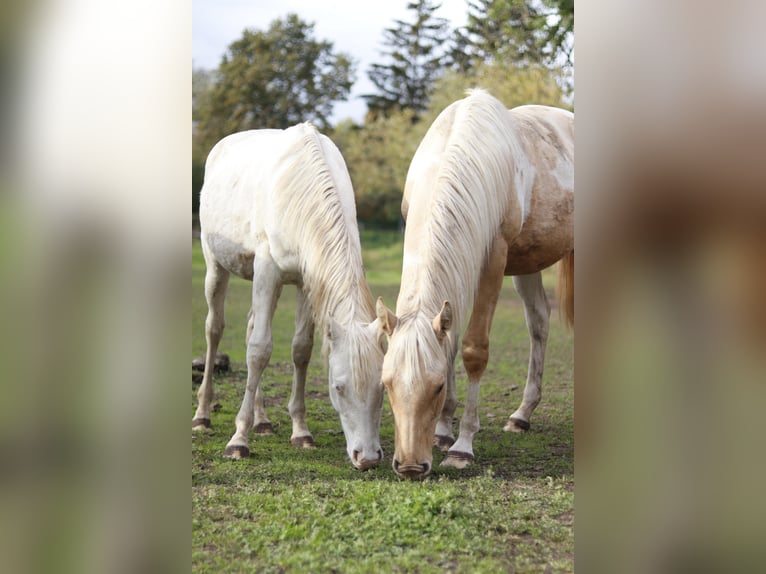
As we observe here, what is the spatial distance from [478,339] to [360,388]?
0.98 m

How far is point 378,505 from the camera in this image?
3863mm

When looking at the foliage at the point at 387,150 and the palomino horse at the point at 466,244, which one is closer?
the palomino horse at the point at 466,244

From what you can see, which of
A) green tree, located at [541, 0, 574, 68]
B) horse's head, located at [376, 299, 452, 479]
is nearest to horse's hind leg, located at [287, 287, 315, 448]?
horse's head, located at [376, 299, 452, 479]

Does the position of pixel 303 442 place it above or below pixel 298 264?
below

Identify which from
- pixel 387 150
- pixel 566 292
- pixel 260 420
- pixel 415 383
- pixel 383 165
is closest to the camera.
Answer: pixel 415 383

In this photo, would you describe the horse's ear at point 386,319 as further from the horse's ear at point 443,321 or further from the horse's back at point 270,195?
the horse's back at point 270,195

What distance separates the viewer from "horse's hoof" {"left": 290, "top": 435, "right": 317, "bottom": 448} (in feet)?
17.7

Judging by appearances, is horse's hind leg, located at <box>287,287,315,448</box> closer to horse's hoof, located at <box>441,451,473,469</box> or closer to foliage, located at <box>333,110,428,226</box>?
horse's hoof, located at <box>441,451,473,469</box>

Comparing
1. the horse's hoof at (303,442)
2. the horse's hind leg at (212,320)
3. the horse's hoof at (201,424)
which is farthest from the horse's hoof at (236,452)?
the horse's hind leg at (212,320)

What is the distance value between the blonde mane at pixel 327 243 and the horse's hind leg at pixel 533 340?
6.54ft

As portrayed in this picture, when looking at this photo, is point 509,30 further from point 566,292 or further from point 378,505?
point 378,505

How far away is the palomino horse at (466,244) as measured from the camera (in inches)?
163

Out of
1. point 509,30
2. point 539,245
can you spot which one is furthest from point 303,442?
point 509,30
